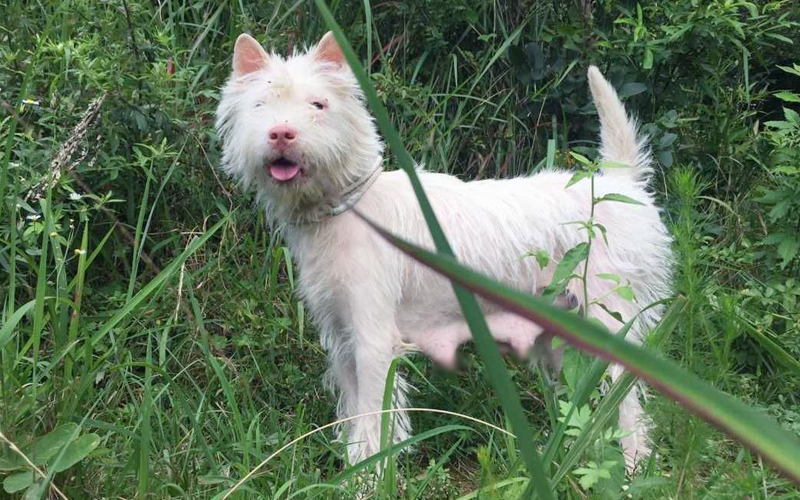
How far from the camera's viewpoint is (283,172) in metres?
2.75

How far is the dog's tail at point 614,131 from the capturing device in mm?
3275

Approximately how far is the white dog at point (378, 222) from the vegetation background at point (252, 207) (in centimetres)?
22

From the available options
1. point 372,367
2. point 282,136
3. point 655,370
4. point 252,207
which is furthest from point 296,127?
point 655,370

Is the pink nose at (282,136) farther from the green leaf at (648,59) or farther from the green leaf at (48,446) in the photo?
the green leaf at (648,59)

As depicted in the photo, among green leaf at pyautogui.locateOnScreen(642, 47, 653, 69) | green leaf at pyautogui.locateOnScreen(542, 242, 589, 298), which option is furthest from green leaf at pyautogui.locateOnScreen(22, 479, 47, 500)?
green leaf at pyautogui.locateOnScreen(642, 47, 653, 69)

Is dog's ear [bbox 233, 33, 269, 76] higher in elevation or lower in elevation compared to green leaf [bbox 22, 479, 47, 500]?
higher

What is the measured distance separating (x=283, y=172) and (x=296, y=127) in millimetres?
151

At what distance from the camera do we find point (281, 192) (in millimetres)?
2865

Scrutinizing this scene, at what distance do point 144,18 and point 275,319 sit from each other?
5.90 feet

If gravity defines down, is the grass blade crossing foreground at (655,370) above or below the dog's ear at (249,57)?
above

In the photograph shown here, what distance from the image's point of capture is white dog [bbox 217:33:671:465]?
2.82 m

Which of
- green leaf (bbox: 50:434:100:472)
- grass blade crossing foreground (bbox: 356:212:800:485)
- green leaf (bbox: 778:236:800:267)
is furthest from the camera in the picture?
green leaf (bbox: 778:236:800:267)

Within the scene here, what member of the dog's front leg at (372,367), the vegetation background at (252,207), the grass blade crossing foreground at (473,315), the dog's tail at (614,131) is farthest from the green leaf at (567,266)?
the grass blade crossing foreground at (473,315)

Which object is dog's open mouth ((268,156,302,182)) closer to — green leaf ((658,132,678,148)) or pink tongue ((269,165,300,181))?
pink tongue ((269,165,300,181))
